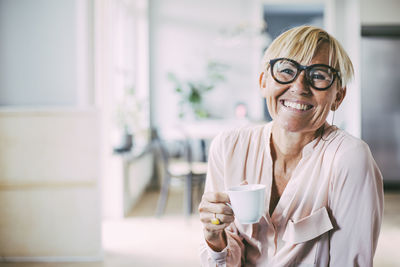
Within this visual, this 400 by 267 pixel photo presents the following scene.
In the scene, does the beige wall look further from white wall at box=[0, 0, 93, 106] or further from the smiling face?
the smiling face

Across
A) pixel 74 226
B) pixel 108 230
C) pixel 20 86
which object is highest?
pixel 20 86

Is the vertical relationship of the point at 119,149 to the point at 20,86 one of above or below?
below

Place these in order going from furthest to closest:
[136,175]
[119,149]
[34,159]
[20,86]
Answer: [136,175] → [119,149] → [20,86] → [34,159]

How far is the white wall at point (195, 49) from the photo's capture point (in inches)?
191

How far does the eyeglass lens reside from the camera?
0.81 meters

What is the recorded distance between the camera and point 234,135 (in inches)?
38.8

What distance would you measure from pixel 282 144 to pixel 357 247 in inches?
12.2

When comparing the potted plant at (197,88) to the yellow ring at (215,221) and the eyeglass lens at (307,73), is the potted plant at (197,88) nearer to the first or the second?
the eyeglass lens at (307,73)

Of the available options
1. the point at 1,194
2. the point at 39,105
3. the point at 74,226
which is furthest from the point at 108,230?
the point at 39,105

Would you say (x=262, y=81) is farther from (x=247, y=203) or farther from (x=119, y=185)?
(x=119, y=185)

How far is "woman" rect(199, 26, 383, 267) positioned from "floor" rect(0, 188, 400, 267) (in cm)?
147

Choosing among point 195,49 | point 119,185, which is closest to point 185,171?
point 119,185

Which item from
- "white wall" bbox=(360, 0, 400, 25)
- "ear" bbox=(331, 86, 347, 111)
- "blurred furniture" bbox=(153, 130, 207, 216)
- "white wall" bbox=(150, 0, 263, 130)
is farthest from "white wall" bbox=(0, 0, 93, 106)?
"white wall" bbox=(360, 0, 400, 25)

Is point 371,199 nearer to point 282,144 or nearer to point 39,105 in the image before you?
point 282,144
